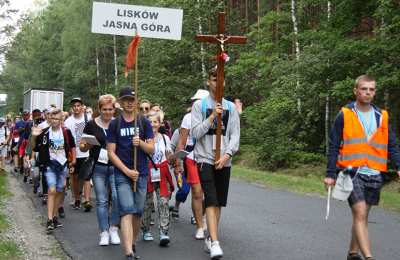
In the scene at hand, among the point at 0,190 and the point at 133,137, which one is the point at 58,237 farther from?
the point at 0,190

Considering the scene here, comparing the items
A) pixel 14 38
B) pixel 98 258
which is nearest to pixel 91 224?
pixel 98 258

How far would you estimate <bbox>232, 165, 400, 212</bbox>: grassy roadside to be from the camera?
12562 millimetres

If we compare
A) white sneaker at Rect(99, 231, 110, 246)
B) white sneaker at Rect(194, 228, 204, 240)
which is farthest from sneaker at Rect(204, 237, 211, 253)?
white sneaker at Rect(99, 231, 110, 246)

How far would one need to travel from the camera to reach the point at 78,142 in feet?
35.4

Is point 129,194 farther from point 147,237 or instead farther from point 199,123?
point 147,237

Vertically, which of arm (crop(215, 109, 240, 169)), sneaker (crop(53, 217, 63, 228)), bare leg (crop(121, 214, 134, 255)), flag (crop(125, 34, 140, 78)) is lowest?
sneaker (crop(53, 217, 63, 228))

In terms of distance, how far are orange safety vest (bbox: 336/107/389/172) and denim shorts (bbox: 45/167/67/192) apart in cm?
441

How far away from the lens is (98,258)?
6.94 metres

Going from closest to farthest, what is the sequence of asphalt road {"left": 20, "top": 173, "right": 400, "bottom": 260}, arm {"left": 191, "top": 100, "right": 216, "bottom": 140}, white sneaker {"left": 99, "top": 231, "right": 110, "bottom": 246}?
arm {"left": 191, "top": 100, "right": 216, "bottom": 140} < asphalt road {"left": 20, "top": 173, "right": 400, "bottom": 260} < white sneaker {"left": 99, "top": 231, "right": 110, "bottom": 246}

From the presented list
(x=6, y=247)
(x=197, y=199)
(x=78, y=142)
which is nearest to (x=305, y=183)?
(x=78, y=142)

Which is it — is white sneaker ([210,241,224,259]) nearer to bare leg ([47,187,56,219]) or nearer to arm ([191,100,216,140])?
arm ([191,100,216,140])

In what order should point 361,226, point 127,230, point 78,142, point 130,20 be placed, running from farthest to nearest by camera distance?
point 78,142, point 130,20, point 127,230, point 361,226

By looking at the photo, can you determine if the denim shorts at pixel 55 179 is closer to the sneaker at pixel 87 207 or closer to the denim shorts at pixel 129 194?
the sneaker at pixel 87 207

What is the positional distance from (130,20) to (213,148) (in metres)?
1.85
